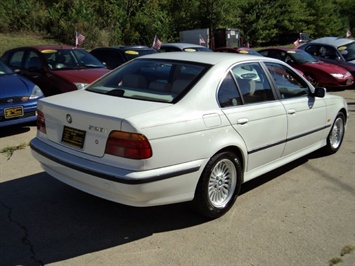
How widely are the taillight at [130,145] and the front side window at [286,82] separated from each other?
6.83 feet

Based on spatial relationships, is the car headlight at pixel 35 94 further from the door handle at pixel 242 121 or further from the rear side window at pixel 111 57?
the door handle at pixel 242 121

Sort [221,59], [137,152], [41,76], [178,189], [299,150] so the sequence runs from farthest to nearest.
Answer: [41,76], [299,150], [221,59], [178,189], [137,152]

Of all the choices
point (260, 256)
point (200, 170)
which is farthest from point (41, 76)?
point (260, 256)

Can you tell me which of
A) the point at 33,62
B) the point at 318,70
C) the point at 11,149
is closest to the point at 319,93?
the point at 11,149

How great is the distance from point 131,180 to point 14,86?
14.7 feet

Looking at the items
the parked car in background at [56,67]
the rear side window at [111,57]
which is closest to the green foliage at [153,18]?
the rear side window at [111,57]

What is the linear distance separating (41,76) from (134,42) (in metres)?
18.4

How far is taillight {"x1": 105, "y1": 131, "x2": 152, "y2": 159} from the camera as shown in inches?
121

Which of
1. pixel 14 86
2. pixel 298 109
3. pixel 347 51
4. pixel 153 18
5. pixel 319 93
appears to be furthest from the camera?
pixel 153 18

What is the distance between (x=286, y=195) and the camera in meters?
4.39

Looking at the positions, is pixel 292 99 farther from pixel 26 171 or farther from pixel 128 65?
pixel 26 171

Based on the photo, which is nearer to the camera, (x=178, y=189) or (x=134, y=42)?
(x=178, y=189)

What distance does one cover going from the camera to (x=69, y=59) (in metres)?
8.49

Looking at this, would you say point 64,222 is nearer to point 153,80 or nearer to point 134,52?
point 153,80
